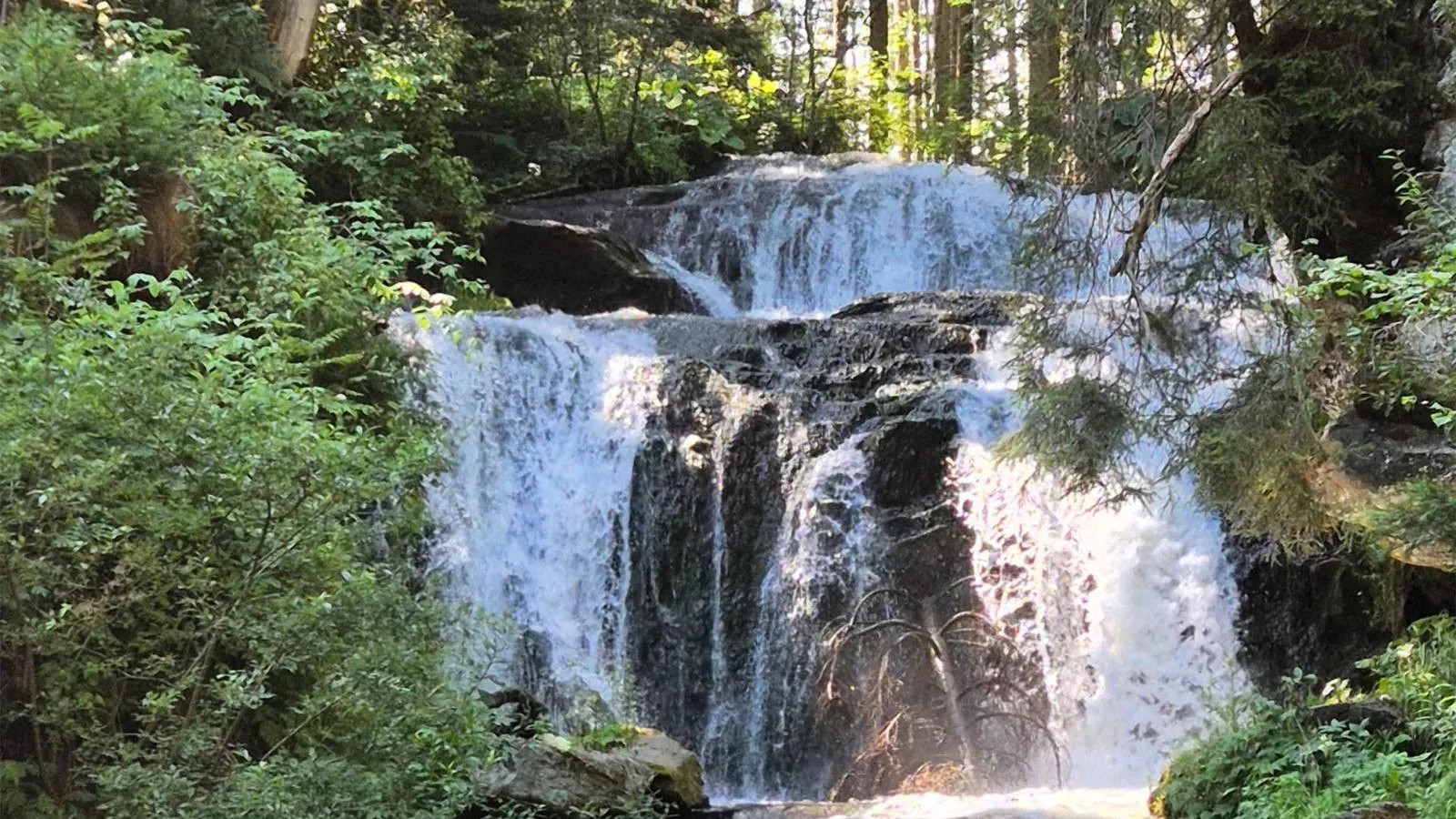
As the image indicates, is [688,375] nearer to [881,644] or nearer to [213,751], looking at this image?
[881,644]

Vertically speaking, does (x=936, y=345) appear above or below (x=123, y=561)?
above

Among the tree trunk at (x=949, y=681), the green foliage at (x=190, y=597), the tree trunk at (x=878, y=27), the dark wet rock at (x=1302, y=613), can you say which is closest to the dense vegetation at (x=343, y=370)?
the green foliage at (x=190, y=597)

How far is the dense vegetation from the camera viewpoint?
14.7ft

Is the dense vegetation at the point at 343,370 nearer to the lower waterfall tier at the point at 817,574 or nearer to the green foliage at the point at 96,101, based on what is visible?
the green foliage at the point at 96,101

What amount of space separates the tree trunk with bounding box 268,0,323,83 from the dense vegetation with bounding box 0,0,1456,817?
0.04m

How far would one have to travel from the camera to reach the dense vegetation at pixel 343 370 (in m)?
4.48

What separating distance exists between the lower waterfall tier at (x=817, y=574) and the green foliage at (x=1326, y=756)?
163cm

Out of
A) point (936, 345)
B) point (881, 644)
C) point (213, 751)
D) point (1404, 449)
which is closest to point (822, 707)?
point (881, 644)

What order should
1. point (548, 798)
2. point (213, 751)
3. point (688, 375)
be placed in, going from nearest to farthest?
1. point (213, 751)
2. point (548, 798)
3. point (688, 375)

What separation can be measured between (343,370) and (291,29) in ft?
15.7

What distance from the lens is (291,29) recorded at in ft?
37.7

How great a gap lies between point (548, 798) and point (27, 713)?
265 centimetres

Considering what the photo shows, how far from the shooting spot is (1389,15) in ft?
25.1

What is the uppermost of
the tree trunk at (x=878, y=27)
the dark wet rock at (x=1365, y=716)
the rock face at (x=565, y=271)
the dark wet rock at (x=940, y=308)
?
the tree trunk at (x=878, y=27)
